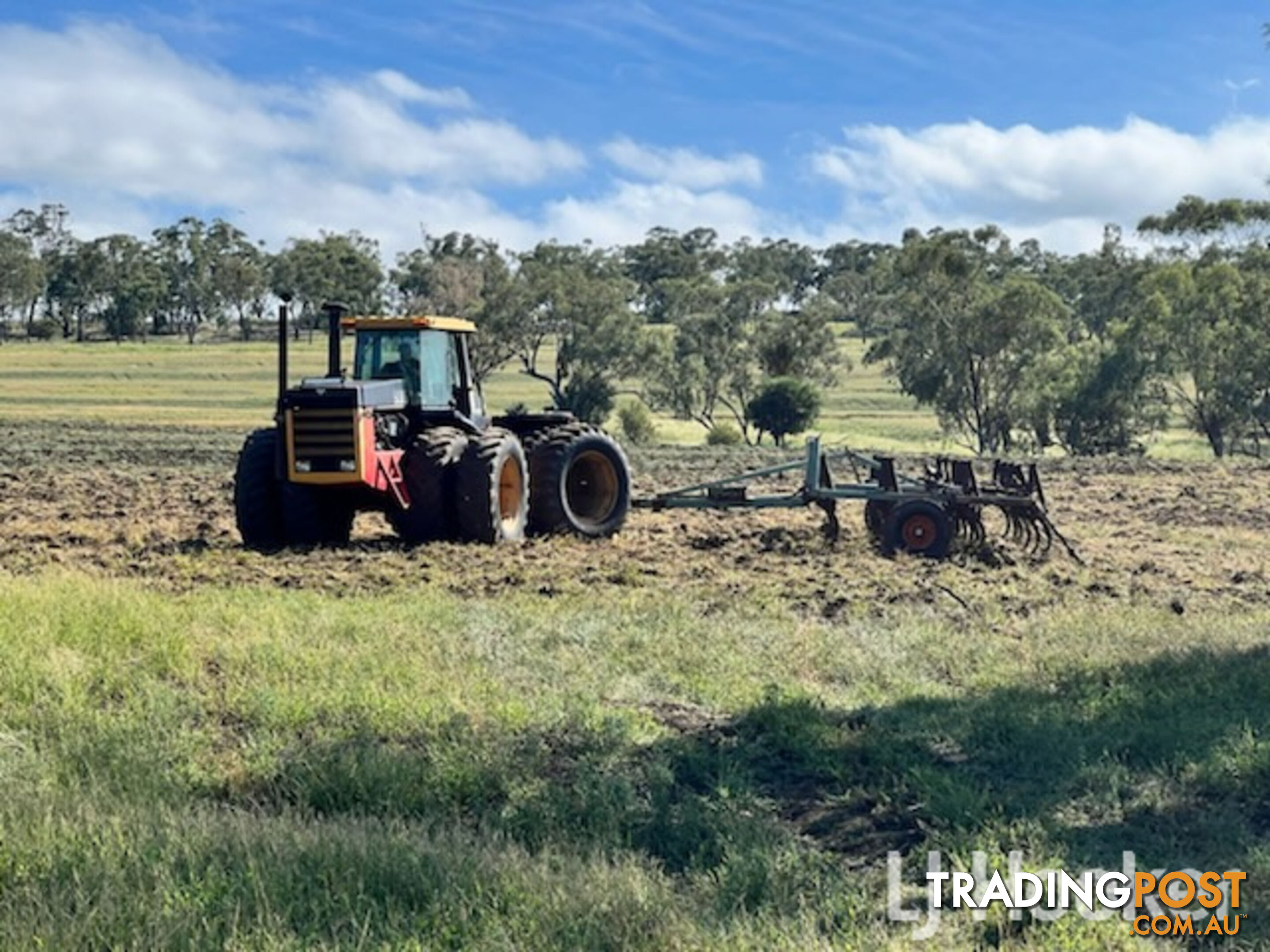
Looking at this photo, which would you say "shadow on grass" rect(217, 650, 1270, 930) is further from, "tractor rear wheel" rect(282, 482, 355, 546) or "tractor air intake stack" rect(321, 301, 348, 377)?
"tractor air intake stack" rect(321, 301, 348, 377)

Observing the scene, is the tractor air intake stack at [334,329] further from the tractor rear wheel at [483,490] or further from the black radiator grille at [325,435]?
the tractor rear wheel at [483,490]

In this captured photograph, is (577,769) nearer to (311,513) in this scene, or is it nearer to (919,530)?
(311,513)

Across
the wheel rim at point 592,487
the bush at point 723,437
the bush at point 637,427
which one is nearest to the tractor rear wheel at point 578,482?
the wheel rim at point 592,487

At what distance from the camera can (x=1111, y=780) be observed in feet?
20.9

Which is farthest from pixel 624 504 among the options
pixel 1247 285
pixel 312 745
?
pixel 1247 285

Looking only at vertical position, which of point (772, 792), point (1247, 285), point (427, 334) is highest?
point (1247, 285)

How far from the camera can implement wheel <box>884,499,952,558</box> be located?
45.0 feet

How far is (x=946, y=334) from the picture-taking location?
148 feet

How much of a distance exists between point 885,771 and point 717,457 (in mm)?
22996

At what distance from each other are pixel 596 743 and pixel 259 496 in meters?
7.80

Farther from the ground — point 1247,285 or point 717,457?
point 1247,285

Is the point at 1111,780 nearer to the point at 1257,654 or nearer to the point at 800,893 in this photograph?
the point at 800,893

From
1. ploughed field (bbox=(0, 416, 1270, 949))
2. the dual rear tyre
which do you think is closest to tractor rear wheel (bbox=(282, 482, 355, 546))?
the dual rear tyre

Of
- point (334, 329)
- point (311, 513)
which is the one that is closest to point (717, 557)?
point (311, 513)
